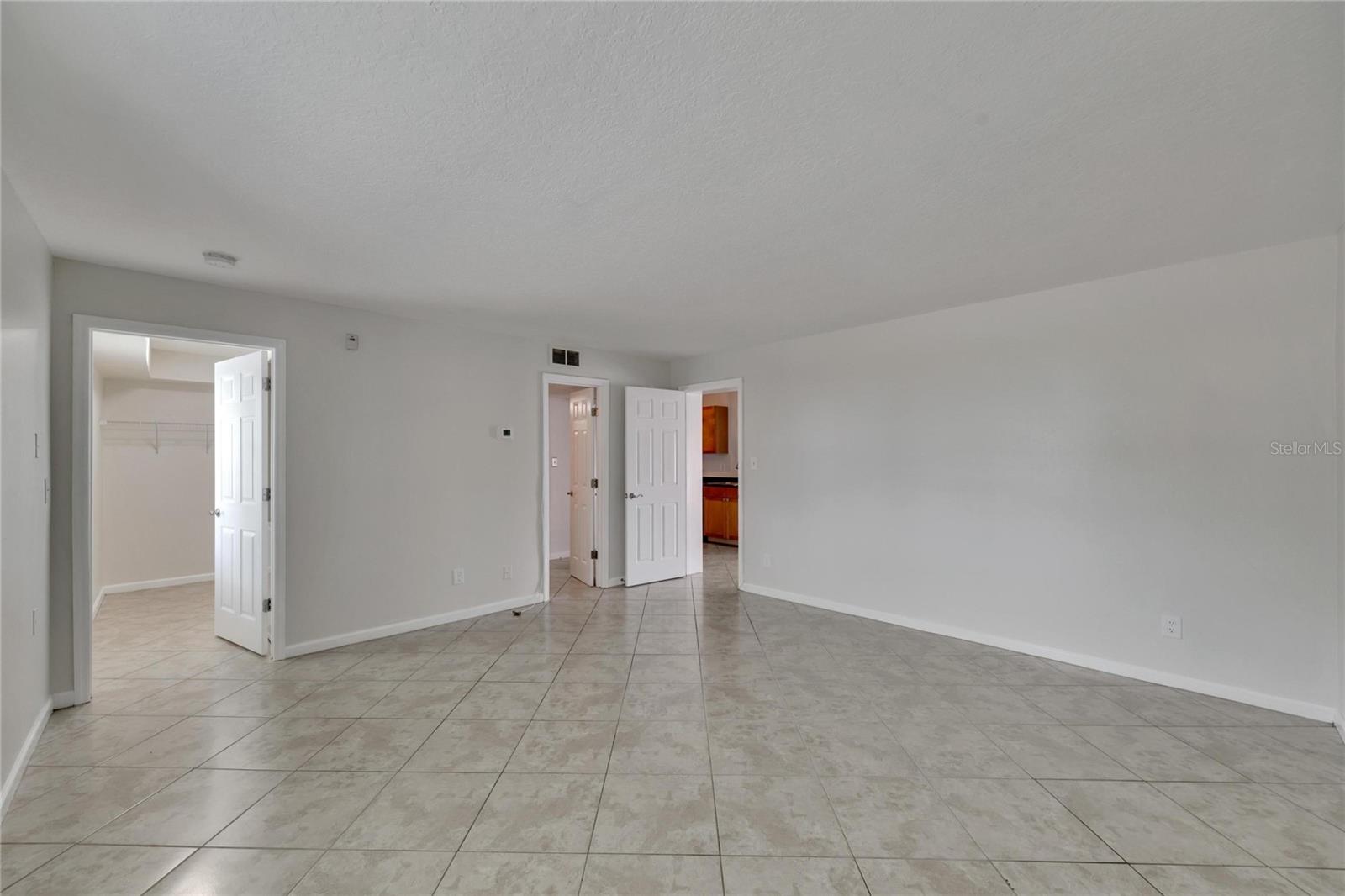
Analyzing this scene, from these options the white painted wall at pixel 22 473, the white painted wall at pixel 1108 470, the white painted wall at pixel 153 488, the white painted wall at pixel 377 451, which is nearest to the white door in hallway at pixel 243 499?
the white painted wall at pixel 377 451

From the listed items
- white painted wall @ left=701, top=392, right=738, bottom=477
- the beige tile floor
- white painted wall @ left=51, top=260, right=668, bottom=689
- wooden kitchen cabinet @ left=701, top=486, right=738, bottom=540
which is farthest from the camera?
white painted wall @ left=701, top=392, right=738, bottom=477

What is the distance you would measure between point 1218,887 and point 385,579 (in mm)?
4599

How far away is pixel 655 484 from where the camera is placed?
5.82 m

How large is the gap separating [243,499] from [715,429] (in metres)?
6.38

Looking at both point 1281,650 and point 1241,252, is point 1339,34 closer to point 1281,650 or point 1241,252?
point 1241,252

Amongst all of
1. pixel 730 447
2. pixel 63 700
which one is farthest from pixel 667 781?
pixel 730 447

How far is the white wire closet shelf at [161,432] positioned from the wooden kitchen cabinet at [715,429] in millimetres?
6328

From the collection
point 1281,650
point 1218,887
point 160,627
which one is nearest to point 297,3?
point 1218,887

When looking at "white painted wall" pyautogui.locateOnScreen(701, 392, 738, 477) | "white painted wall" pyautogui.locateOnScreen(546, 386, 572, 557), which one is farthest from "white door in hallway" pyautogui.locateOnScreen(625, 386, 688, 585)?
"white painted wall" pyautogui.locateOnScreen(701, 392, 738, 477)

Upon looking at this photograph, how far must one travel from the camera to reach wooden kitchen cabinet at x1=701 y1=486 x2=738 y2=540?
326 inches

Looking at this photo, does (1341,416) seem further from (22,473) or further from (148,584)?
(148,584)

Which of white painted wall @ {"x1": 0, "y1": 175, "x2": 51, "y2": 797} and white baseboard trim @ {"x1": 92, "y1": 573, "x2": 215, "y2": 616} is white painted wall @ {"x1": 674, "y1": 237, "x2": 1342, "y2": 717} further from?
white baseboard trim @ {"x1": 92, "y1": 573, "x2": 215, "y2": 616}

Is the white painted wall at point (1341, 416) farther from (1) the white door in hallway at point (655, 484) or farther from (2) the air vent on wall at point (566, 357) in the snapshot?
(2) the air vent on wall at point (566, 357)

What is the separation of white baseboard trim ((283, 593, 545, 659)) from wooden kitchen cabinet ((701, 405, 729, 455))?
15.0 feet
